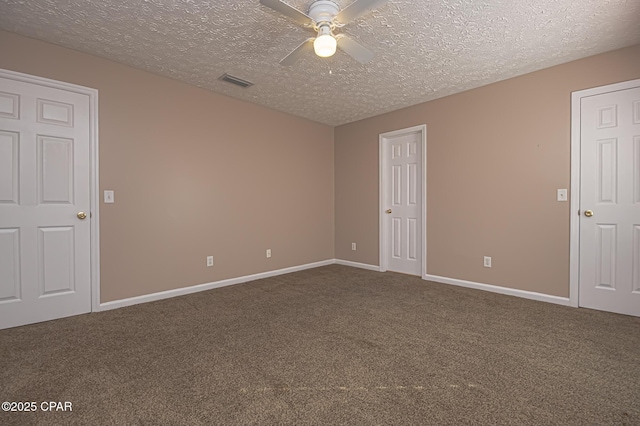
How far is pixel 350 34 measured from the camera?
262cm

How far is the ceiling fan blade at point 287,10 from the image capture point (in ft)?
6.24

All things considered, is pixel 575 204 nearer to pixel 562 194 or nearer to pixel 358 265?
pixel 562 194

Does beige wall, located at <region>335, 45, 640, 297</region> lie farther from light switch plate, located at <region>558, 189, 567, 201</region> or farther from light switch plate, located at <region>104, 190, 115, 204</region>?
light switch plate, located at <region>104, 190, 115, 204</region>

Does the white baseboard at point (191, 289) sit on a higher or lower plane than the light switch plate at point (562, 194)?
lower

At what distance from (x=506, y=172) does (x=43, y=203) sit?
15.9 feet

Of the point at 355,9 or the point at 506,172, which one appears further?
the point at 506,172

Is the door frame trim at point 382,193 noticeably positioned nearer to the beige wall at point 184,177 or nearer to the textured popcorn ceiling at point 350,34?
the textured popcorn ceiling at point 350,34

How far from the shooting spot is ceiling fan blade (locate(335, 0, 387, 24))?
1941 mm

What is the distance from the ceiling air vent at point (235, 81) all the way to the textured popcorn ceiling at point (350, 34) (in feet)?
0.27

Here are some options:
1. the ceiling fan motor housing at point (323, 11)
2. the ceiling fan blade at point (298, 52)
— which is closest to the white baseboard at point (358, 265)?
the ceiling fan blade at point (298, 52)

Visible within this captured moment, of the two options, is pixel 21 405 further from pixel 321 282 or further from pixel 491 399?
pixel 321 282

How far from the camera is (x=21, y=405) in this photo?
1.62 meters

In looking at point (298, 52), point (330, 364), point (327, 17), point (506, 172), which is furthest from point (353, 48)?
point (506, 172)

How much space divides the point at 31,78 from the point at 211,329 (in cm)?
273
